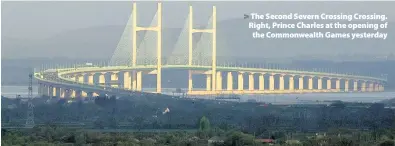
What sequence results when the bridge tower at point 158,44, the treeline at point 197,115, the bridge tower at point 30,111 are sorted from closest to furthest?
the treeline at point 197,115
the bridge tower at point 30,111
the bridge tower at point 158,44

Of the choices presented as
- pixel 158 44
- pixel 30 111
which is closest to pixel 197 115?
pixel 30 111

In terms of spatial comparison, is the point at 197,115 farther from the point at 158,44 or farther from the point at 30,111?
the point at 158,44

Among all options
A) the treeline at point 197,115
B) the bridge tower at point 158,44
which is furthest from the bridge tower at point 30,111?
the bridge tower at point 158,44

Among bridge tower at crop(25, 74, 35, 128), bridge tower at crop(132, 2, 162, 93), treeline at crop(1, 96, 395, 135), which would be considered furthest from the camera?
bridge tower at crop(132, 2, 162, 93)

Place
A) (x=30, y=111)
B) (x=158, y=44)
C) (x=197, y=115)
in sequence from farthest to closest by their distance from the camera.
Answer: (x=158, y=44) < (x=30, y=111) < (x=197, y=115)

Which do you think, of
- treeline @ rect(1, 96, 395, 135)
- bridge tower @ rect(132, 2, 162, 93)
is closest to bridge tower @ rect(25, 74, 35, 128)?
treeline @ rect(1, 96, 395, 135)

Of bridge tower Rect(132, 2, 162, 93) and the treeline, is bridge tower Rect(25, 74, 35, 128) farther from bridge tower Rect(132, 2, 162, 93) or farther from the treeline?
bridge tower Rect(132, 2, 162, 93)

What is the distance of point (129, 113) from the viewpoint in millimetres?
31172

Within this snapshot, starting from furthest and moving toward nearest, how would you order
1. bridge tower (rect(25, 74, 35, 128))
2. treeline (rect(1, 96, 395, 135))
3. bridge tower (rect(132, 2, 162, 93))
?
bridge tower (rect(132, 2, 162, 93)) → bridge tower (rect(25, 74, 35, 128)) → treeline (rect(1, 96, 395, 135))

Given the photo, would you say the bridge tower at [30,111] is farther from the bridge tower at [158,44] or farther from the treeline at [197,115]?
the bridge tower at [158,44]

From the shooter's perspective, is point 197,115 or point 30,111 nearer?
point 197,115

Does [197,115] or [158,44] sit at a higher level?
[158,44]

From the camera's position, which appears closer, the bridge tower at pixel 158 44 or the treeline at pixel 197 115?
the treeline at pixel 197 115

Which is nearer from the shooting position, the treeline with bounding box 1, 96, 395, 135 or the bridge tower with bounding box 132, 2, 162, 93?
the treeline with bounding box 1, 96, 395, 135
